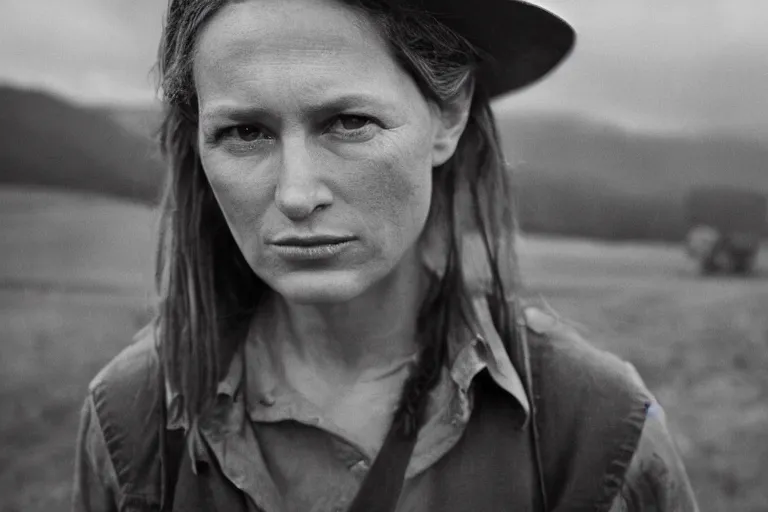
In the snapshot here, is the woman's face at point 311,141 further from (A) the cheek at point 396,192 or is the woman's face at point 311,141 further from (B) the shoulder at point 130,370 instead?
(B) the shoulder at point 130,370

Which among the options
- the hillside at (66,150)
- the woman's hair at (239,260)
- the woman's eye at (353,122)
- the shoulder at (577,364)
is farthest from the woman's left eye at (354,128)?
the hillside at (66,150)

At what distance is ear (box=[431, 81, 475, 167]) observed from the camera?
3.84 ft

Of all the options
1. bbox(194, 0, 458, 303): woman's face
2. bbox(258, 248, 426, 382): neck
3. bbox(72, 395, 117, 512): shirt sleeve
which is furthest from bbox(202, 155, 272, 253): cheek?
bbox(72, 395, 117, 512): shirt sleeve

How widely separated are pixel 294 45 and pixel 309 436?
63cm

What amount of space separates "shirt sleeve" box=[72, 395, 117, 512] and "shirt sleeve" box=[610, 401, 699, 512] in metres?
0.91

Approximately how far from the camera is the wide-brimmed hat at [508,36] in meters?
1.12

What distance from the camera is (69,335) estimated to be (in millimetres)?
2562

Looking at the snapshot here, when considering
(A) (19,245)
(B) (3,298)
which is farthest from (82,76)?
(B) (3,298)

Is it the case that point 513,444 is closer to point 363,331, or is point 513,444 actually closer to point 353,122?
point 363,331

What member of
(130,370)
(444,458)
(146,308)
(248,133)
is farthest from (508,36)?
(146,308)

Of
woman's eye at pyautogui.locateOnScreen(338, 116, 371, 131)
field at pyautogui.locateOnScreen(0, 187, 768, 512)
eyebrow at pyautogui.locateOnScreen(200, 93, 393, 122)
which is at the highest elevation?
eyebrow at pyautogui.locateOnScreen(200, 93, 393, 122)

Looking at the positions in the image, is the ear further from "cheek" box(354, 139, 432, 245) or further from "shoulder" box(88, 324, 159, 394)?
"shoulder" box(88, 324, 159, 394)

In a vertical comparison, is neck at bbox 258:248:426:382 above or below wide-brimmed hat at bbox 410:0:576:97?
below

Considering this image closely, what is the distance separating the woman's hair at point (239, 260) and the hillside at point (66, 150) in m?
1.35
